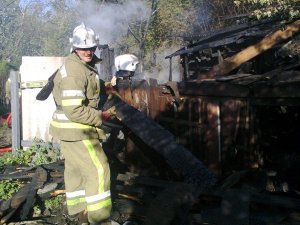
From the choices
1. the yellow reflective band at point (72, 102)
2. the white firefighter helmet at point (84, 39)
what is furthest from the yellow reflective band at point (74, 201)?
the white firefighter helmet at point (84, 39)

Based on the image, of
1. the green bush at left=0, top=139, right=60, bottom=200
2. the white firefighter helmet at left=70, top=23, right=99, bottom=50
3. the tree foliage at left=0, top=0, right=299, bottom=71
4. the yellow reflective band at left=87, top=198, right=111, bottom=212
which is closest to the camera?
the yellow reflective band at left=87, top=198, right=111, bottom=212

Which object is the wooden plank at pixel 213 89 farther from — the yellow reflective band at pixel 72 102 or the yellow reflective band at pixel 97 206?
the yellow reflective band at pixel 97 206

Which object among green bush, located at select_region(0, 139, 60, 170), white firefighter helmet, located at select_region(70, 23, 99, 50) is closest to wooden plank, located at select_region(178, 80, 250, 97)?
white firefighter helmet, located at select_region(70, 23, 99, 50)

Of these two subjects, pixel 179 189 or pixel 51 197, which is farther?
pixel 51 197

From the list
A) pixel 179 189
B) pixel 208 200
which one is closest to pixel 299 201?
pixel 208 200

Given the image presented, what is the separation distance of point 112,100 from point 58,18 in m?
44.9

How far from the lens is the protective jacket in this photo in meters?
4.09

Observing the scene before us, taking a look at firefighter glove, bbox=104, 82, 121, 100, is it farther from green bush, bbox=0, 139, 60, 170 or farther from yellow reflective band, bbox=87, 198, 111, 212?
green bush, bbox=0, 139, 60, 170

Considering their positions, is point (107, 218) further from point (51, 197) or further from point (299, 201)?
point (299, 201)

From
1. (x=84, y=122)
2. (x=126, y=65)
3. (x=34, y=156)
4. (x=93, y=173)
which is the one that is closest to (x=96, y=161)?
(x=93, y=173)

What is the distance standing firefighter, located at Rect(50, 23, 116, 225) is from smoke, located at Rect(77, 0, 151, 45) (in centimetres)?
1916

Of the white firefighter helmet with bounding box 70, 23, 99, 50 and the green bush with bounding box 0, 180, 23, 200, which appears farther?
the green bush with bounding box 0, 180, 23, 200

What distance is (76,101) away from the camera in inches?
161

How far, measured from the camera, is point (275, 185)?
479cm
